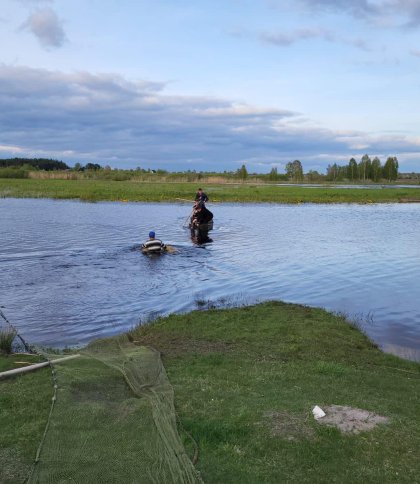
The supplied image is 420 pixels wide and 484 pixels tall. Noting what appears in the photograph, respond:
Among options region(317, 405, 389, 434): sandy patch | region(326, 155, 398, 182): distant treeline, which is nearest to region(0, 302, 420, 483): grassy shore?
region(317, 405, 389, 434): sandy patch

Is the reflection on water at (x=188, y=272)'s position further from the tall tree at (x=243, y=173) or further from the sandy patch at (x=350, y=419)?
the tall tree at (x=243, y=173)

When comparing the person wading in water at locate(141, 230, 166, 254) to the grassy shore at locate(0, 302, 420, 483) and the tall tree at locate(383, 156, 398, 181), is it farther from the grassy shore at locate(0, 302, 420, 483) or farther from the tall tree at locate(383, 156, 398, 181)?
the tall tree at locate(383, 156, 398, 181)

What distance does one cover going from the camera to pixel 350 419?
735cm

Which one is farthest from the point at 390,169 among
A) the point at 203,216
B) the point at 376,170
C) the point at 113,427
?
the point at 113,427

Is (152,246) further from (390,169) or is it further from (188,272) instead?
(390,169)

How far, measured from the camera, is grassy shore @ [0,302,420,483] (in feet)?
20.3

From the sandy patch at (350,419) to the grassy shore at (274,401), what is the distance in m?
0.13

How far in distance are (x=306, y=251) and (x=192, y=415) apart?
77.8ft

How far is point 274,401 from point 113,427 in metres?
2.46

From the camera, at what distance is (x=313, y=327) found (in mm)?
13758

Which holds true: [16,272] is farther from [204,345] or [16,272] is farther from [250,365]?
[250,365]

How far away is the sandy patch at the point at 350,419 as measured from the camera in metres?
7.11

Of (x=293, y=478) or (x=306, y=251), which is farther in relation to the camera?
(x=306, y=251)

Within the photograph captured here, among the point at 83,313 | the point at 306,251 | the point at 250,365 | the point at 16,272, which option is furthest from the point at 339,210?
the point at 250,365
